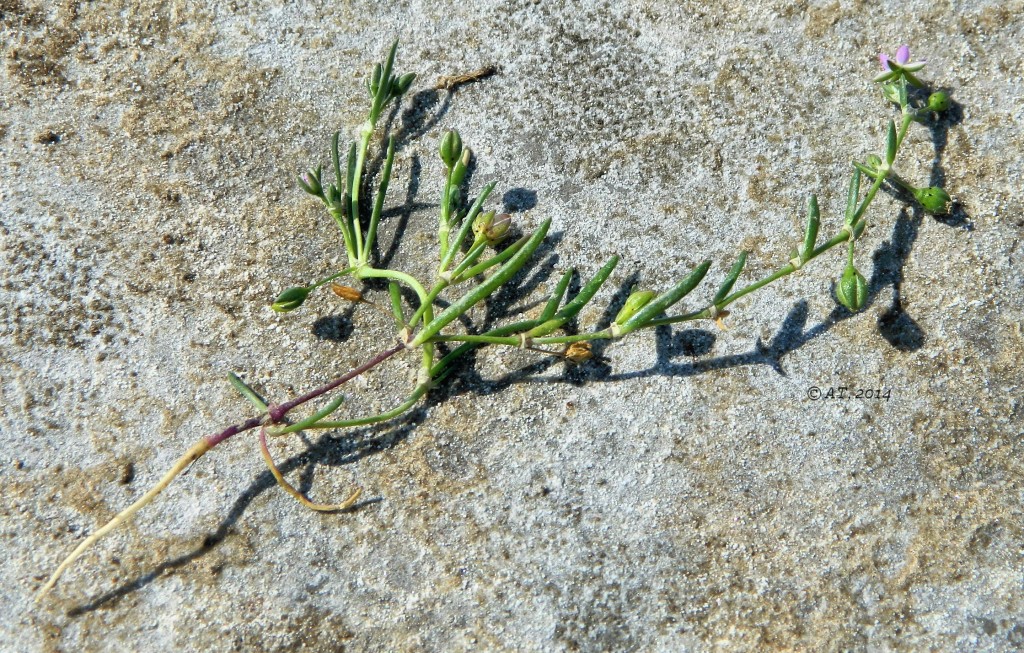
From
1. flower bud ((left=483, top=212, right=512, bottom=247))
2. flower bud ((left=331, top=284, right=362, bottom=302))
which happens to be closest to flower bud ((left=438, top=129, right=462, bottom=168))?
flower bud ((left=483, top=212, right=512, bottom=247))

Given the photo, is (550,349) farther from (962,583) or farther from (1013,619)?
(1013,619)

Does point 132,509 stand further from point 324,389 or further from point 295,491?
point 324,389

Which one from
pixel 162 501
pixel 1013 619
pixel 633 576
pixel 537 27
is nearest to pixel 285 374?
pixel 162 501

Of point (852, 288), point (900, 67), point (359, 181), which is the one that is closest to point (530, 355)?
point (359, 181)

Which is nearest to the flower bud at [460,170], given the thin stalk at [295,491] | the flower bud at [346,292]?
the flower bud at [346,292]

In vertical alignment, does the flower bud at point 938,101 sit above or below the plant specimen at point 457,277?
above

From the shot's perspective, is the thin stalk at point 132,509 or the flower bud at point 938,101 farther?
the flower bud at point 938,101

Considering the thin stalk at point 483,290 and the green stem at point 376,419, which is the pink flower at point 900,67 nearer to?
the thin stalk at point 483,290

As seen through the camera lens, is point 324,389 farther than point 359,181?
No

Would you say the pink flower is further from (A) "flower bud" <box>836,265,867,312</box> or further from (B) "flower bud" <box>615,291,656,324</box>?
(B) "flower bud" <box>615,291,656,324</box>
